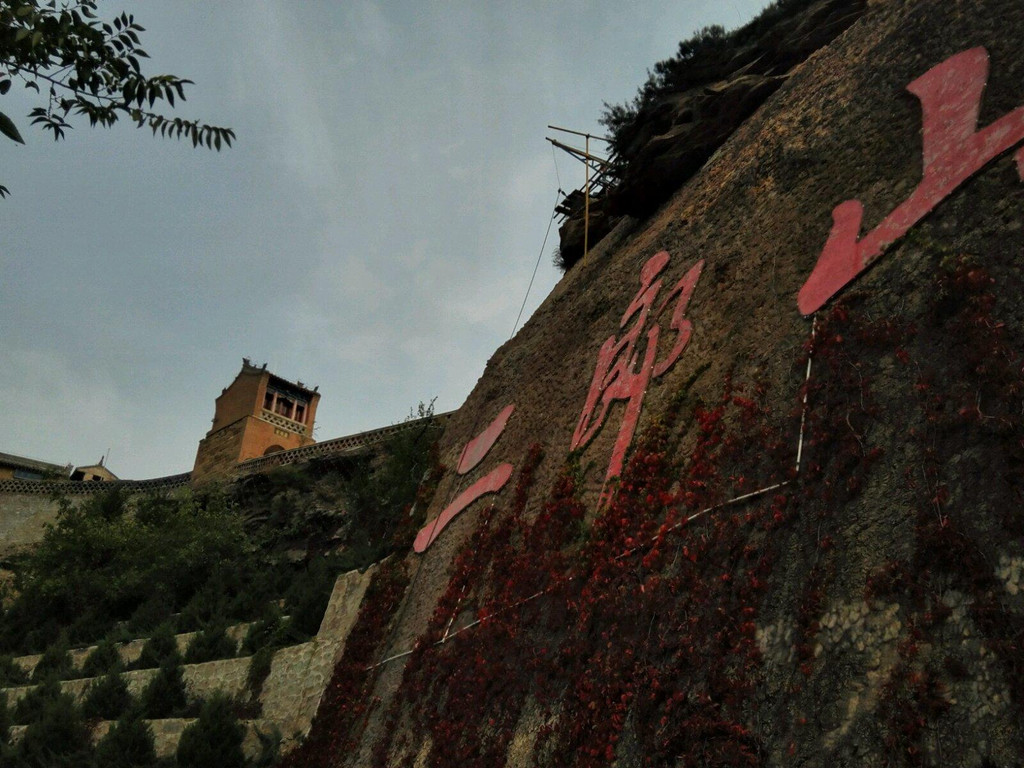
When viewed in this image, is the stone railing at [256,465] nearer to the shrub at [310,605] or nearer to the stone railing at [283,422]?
the stone railing at [283,422]

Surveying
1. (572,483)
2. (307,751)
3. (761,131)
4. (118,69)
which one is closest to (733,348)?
(572,483)

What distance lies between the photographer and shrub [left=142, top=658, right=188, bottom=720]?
10.7m

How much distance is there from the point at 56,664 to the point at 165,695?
3.76 metres

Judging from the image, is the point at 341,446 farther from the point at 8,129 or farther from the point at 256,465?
the point at 8,129

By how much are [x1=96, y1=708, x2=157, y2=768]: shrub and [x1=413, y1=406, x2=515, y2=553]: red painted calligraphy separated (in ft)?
12.7

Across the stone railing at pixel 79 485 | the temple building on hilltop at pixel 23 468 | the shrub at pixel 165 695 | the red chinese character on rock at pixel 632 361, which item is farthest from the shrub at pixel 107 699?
the temple building on hilltop at pixel 23 468

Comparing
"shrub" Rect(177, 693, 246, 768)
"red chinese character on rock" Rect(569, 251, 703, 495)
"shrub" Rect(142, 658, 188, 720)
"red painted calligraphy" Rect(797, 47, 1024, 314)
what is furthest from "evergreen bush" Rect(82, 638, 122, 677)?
"red painted calligraphy" Rect(797, 47, 1024, 314)

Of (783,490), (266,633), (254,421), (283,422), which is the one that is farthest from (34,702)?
(283,422)

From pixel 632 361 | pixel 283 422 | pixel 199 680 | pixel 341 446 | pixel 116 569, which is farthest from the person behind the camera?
pixel 283 422

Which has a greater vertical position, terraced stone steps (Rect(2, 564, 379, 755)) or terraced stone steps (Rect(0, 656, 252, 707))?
terraced stone steps (Rect(0, 656, 252, 707))

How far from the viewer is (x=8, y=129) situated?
3229 millimetres

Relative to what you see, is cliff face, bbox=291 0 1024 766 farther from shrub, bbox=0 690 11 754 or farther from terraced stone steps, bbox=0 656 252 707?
shrub, bbox=0 690 11 754

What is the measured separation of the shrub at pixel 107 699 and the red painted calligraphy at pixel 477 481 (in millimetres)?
4877

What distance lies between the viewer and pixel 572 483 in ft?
23.1
